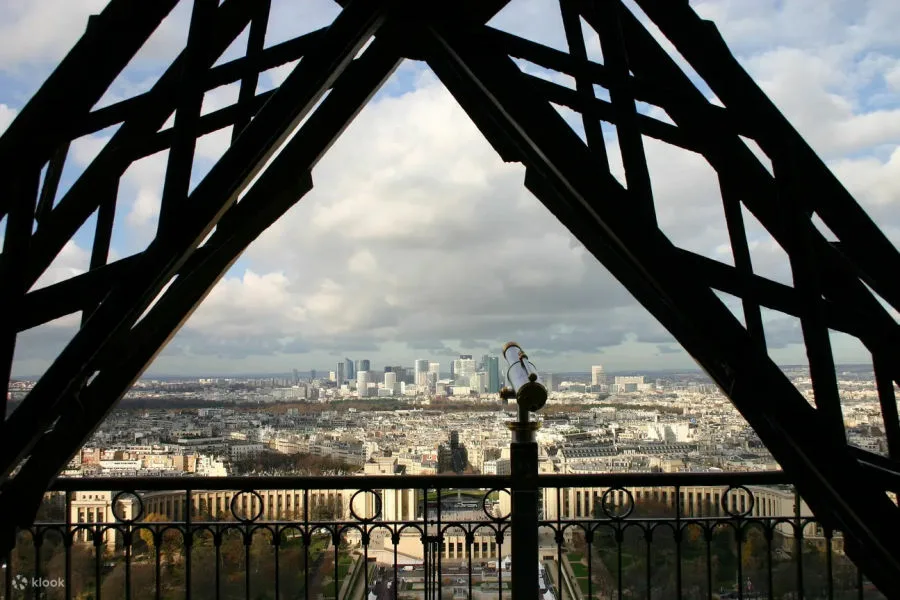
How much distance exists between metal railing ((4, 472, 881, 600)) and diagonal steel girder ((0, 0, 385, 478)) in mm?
854

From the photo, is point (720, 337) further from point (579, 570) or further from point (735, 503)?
point (579, 570)

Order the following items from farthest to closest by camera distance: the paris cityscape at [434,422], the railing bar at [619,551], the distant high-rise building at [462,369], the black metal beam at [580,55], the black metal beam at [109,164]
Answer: the distant high-rise building at [462,369] → the paris cityscape at [434,422] → the railing bar at [619,551] → the black metal beam at [580,55] → the black metal beam at [109,164]

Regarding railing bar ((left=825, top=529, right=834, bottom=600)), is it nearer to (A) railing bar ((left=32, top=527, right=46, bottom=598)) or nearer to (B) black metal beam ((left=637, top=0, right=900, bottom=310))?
(B) black metal beam ((left=637, top=0, right=900, bottom=310))

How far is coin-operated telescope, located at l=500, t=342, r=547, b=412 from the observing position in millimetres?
2773

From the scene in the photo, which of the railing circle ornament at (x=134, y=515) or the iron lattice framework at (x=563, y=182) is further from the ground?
the iron lattice framework at (x=563, y=182)

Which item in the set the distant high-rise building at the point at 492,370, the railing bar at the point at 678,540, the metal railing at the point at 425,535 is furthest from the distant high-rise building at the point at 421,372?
the railing bar at the point at 678,540

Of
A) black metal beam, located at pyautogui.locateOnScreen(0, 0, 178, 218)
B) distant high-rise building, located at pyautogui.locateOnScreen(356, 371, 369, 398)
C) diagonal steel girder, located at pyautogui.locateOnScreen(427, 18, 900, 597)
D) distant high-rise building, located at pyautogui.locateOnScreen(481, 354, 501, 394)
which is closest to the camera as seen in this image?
diagonal steel girder, located at pyautogui.locateOnScreen(427, 18, 900, 597)

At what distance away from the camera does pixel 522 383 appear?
2814mm

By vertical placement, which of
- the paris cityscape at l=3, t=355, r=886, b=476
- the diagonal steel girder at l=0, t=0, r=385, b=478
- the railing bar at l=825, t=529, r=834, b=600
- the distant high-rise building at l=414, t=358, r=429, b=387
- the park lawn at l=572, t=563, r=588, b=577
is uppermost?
the diagonal steel girder at l=0, t=0, r=385, b=478

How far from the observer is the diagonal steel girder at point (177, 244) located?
6.79 feet

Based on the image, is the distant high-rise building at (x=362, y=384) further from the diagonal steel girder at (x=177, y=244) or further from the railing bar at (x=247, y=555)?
the diagonal steel girder at (x=177, y=244)

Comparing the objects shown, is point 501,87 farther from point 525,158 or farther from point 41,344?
point 41,344

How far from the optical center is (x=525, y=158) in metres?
2.99

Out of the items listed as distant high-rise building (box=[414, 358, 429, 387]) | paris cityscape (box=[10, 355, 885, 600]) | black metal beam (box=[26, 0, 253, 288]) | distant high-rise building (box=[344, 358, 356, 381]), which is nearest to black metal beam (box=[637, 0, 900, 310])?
paris cityscape (box=[10, 355, 885, 600])
